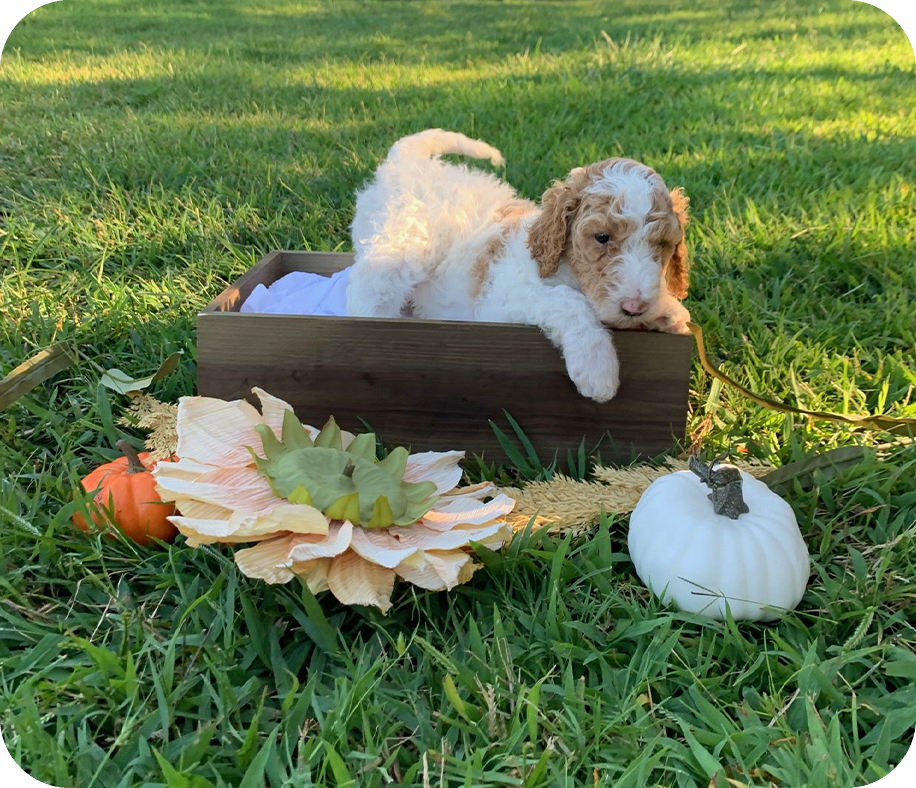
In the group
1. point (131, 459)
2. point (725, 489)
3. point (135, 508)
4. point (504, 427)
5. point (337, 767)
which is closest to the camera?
point (337, 767)

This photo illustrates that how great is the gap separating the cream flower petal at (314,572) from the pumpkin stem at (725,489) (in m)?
0.88

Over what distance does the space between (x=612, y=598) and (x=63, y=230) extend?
3.18 m

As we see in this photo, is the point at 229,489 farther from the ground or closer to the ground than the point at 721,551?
farther from the ground

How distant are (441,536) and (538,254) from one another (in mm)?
949

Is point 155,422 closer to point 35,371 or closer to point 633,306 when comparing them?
point 35,371

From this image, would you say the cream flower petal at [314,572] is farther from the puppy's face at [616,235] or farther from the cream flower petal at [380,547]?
the puppy's face at [616,235]

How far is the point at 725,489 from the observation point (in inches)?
69.1

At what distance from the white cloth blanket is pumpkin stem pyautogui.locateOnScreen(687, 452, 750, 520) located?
4.57 feet

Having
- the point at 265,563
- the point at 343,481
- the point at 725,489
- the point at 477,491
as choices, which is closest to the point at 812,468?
the point at 725,489

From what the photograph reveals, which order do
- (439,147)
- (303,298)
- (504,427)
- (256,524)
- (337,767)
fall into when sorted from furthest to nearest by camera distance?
(439,147)
(303,298)
(504,427)
(256,524)
(337,767)

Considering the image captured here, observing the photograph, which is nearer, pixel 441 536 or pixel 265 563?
pixel 265 563

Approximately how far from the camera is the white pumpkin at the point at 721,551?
5.45 feet

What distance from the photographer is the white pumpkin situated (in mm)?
1662

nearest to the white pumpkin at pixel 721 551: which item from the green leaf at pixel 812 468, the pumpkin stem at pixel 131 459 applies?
the green leaf at pixel 812 468
